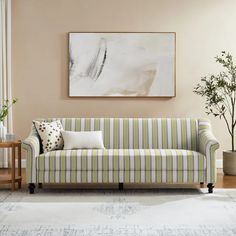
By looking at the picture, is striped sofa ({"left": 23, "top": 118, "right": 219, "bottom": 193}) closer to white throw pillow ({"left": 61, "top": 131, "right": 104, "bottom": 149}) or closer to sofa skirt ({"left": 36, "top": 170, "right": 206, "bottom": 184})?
sofa skirt ({"left": 36, "top": 170, "right": 206, "bottom": 184})

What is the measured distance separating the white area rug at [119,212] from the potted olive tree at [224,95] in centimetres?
116

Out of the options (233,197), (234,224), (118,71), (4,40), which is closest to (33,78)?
(4,40)

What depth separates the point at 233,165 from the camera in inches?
265

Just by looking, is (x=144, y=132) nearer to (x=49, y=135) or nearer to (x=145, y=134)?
(x=145, y=134)

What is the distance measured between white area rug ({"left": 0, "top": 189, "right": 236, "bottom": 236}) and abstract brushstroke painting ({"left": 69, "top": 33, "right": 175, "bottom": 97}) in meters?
1.87

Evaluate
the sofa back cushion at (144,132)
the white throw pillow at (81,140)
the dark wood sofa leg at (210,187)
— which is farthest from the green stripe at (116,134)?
the dark wood sofa leg at (210,187)

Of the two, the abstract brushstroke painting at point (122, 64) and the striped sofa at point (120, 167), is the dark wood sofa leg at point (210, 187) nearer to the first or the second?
the striped sofa at point (120, 167)

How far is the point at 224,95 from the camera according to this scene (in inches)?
280

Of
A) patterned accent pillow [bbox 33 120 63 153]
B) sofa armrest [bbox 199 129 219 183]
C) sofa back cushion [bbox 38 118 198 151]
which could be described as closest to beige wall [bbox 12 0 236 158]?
sofa back cushion [bbox 38 118 198 151]

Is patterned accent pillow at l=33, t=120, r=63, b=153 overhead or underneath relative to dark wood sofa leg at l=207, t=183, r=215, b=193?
overhead

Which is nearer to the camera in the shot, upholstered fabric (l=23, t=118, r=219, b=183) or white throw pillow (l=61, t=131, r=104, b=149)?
upholstered fabric (l=23, t=118, r=219, b=183)

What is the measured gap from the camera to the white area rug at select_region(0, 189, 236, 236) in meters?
3.93

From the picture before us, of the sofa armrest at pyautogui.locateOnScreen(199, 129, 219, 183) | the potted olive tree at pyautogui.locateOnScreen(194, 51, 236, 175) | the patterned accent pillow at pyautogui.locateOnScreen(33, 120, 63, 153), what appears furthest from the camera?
the potted olive tree at pyautogui.locateOnScreen(194, 51, 236, 175)

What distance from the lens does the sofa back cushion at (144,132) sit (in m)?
6.18
